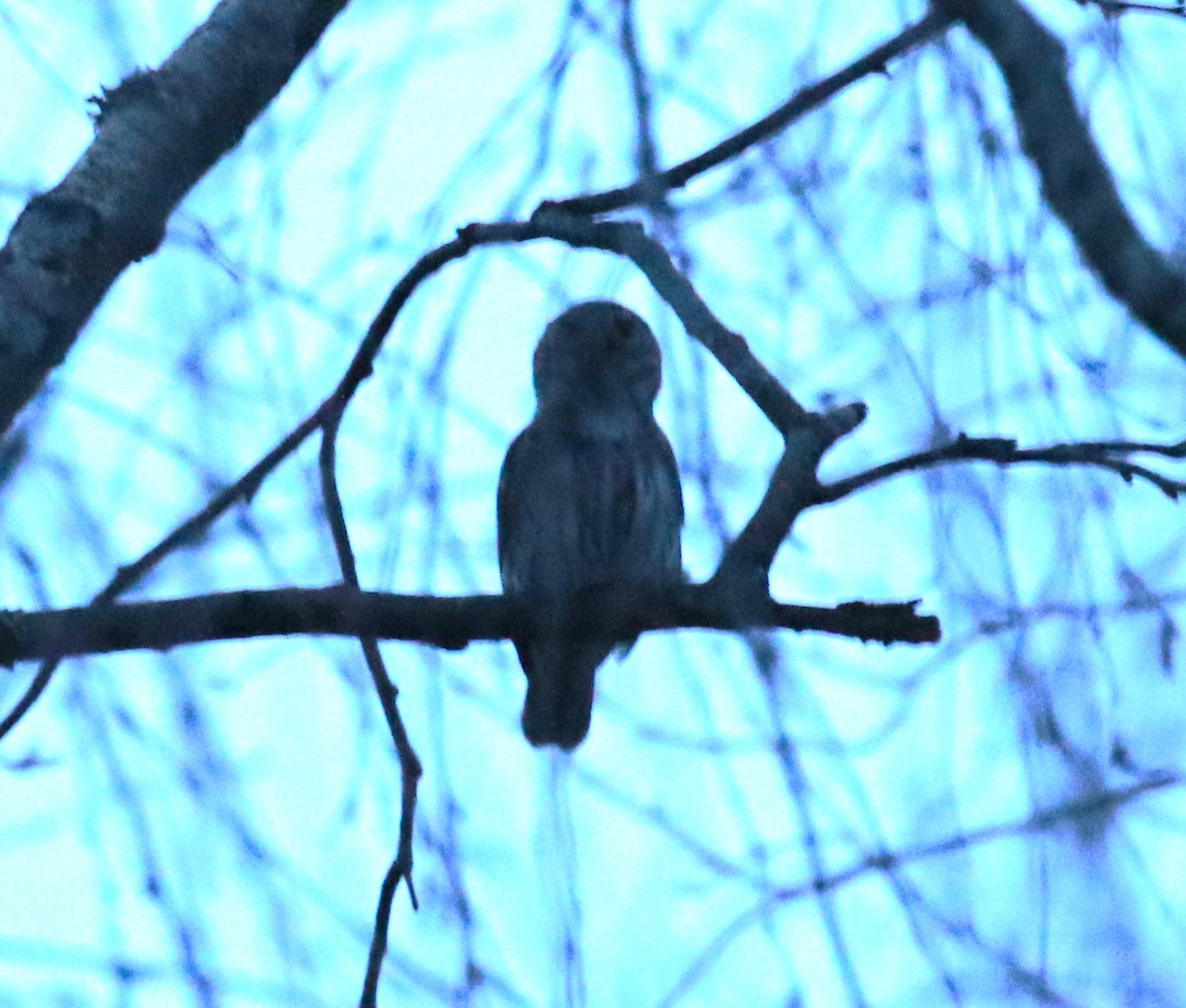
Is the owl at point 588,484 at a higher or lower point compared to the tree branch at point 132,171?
higher

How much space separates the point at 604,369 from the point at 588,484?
0.35 m

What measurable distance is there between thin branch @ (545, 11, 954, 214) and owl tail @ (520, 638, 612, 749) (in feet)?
3.63

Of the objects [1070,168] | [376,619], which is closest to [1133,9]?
[1070,168]

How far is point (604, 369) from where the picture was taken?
189 inches

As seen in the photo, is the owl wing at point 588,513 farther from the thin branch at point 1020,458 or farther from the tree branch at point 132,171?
the thin branch at point 1020,458

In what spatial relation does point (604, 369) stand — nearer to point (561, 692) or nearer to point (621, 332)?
point (621, 332)

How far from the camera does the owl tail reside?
4098mm

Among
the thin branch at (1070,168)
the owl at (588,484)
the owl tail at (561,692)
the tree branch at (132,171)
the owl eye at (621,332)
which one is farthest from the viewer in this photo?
the owl eye at (621,332)

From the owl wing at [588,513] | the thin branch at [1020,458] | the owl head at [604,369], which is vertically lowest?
the thin branch at [1020,458]

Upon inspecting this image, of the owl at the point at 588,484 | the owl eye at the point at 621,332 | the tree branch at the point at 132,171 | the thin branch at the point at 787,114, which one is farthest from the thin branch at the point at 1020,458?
the owl eye at the point at 621,332

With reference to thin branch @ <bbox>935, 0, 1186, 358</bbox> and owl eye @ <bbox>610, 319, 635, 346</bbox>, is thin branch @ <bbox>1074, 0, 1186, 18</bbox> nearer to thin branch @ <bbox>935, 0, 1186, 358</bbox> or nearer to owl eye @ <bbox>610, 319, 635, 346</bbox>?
thin branch @ <bbox>935, 0, 1186, 358</bbox>

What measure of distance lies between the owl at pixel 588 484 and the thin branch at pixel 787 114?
126cm

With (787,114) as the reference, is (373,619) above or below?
below

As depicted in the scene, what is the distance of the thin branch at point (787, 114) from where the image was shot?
10.0ft
